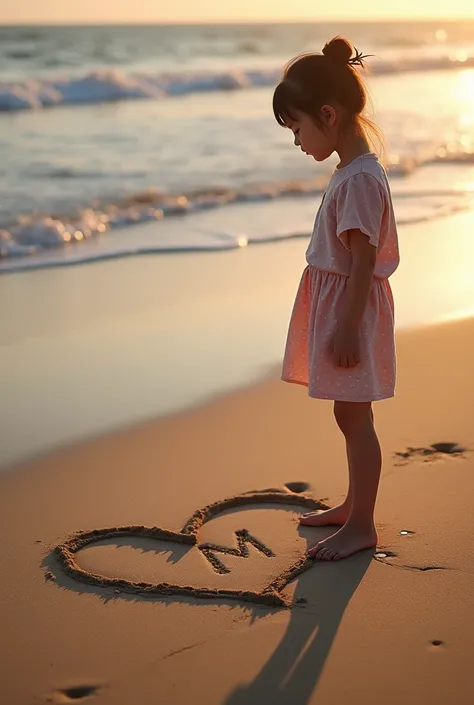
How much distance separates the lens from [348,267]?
10.3ft

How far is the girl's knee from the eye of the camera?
128 inches

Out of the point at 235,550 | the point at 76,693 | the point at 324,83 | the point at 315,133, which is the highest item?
the point at 324,83

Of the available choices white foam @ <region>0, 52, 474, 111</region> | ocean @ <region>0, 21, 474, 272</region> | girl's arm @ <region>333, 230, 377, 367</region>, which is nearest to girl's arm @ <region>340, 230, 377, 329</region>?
girl's arm @ <region>333, 230, 377, 367</region>

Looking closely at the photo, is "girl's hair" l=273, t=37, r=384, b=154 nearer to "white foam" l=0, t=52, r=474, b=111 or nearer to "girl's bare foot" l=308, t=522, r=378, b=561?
"girl's bare foot" l=308, t=522, r=378, b=561

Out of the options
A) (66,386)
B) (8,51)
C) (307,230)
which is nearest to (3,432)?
(66,386)

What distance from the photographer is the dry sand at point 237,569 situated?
8.51 feet

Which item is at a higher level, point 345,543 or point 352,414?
point 352,414

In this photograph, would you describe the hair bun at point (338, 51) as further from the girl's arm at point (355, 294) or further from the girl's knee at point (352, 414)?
the girl's knee at point (352, 414)

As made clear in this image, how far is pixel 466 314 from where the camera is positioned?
5.62m

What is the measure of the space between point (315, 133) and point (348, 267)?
15.7 inches

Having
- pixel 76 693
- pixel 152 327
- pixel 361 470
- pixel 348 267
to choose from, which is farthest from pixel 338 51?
pixel 152 327

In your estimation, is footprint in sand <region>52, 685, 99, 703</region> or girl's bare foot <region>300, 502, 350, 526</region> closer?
footprint in sand <region>52, 685, 99, 703</region>

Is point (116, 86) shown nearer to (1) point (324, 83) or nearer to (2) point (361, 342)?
(1) point (324, 83)

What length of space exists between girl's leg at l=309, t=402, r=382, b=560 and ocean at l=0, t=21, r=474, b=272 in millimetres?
1405
